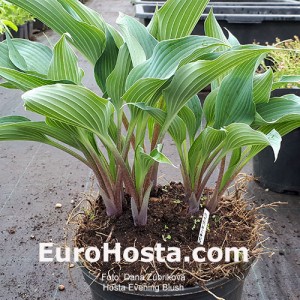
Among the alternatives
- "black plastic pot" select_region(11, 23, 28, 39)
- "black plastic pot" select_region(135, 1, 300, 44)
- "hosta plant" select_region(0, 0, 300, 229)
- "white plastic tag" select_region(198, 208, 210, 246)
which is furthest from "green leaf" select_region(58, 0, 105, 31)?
"black plastic pot" select_region(11, 23, 28, 39)

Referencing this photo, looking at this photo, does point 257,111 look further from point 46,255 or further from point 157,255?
point 46,255

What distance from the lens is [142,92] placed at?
80cm

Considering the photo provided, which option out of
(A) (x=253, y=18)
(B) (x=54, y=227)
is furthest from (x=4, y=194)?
(A) (x=253, y=18)

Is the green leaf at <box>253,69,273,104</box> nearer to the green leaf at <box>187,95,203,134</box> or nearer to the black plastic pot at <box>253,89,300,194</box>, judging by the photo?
the green leaf at <box>187,95,203,134</box>

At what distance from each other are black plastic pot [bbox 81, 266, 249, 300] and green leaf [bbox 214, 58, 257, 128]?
1.15ft

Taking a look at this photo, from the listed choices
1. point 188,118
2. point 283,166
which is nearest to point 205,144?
point 188,118

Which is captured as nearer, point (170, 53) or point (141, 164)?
point (170, 53)

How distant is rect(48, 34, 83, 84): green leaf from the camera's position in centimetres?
81

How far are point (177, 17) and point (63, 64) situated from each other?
0.26 meters

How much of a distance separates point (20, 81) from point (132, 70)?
8.1 inches

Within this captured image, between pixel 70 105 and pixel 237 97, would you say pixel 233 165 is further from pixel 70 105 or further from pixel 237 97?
pixel 70 105

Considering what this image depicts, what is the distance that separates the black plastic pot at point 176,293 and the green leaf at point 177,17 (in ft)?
1.77

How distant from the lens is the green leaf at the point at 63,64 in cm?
81

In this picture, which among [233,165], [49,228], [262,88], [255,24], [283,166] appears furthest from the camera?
[255,24]
